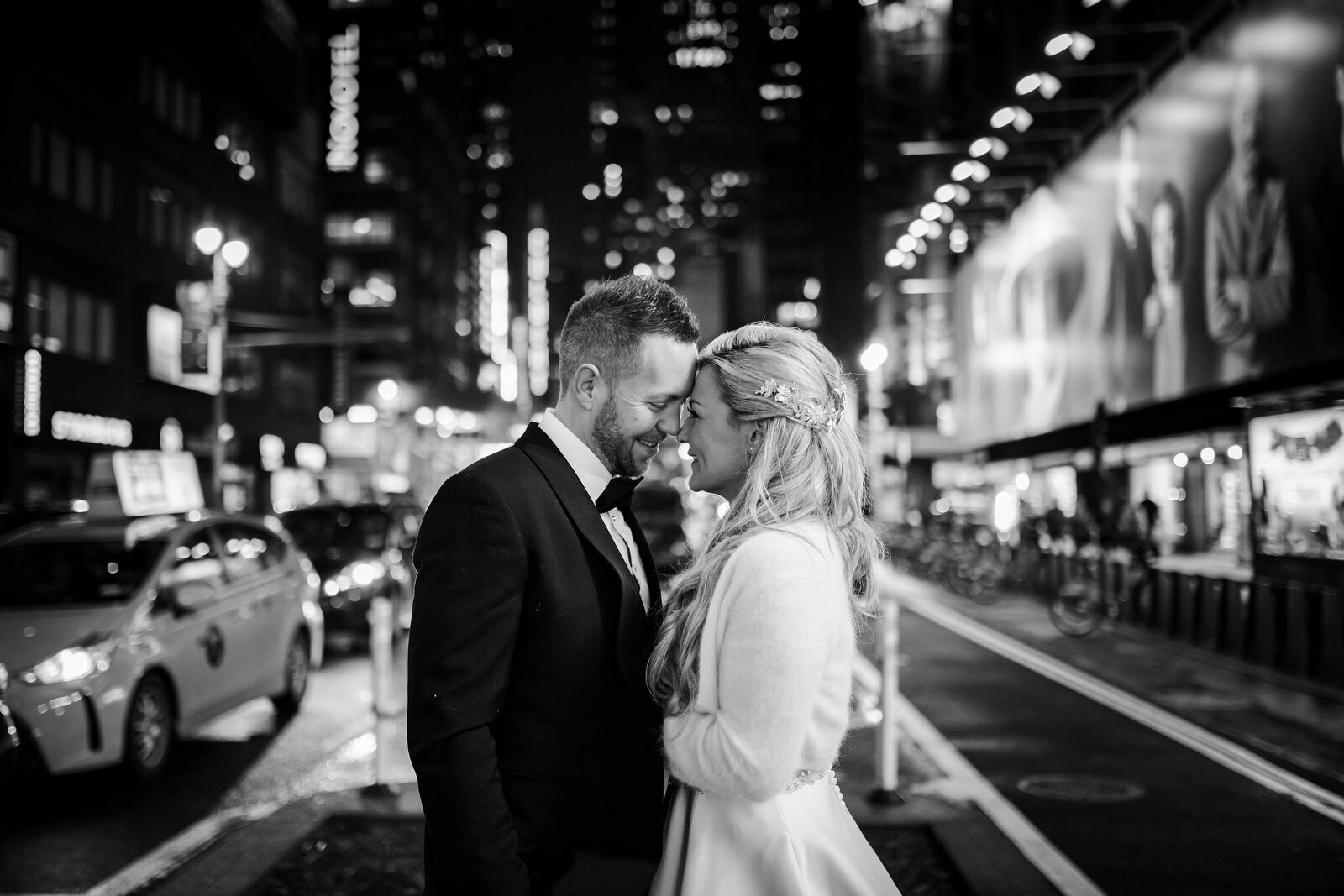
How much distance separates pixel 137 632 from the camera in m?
8.02

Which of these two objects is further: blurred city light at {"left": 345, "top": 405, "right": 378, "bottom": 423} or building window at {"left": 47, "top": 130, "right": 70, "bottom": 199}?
blurred city light at {"left": 345, "top": 405, "right": 378, "bottom": 423}

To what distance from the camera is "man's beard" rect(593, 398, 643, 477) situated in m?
2.77

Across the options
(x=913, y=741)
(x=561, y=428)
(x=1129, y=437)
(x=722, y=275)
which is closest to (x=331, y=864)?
(x=561, y=428)

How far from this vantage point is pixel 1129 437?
1205 inches

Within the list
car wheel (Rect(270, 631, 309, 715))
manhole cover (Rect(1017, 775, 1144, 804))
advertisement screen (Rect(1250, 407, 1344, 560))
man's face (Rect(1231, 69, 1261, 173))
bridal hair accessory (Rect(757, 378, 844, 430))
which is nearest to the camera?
bridal hair accessory (Rect(757, 378, 844, 430))

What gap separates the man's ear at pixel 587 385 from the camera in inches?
109

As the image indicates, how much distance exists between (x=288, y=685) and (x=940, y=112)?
42291 millimetres

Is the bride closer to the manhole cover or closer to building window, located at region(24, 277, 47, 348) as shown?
the manhole cover

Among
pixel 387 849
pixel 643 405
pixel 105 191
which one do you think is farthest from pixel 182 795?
pixel 105 191

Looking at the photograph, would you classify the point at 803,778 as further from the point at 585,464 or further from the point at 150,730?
the point at 150,730

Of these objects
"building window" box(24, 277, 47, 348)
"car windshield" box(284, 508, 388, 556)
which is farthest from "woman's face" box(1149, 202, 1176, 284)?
"building window" box(24, 277, 47, 348)

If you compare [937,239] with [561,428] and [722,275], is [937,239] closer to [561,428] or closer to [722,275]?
[561,428]

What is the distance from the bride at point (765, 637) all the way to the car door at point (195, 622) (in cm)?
684

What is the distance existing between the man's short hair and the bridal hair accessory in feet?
0.85
